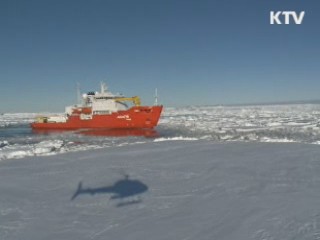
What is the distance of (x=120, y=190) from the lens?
19.2ft

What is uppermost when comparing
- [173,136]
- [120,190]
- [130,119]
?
[130,119]

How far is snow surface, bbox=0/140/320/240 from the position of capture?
386cm

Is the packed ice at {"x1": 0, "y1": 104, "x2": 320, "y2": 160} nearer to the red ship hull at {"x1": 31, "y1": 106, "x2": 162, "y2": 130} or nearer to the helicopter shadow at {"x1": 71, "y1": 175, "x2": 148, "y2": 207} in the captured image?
the red ship hull at {"x1": 31, "y1": 106, "x2": 162, "y2": 130}

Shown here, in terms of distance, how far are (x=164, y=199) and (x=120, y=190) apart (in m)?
1.10

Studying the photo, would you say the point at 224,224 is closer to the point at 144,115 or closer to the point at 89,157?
the point at 89,157

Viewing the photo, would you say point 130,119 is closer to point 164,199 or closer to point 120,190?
point 120,190

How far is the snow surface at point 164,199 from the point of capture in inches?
152

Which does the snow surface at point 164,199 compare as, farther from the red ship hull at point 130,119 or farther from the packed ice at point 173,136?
the red ship hull at point 130,119

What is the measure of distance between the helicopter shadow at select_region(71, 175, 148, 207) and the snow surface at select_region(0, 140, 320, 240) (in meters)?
0.02

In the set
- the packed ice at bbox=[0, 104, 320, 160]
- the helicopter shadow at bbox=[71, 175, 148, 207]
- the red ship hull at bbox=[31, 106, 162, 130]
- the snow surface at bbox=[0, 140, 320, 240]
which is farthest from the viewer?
the red ship hull at bbox=[31, 106, 162, 130]

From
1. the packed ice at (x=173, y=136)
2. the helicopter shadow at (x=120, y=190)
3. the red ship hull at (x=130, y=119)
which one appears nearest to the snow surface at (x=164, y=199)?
the helicopter shadow at (x=120, y=190)

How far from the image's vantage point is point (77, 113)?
3061 centimetres

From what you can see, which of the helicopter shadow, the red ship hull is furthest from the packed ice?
the helicopter shadow

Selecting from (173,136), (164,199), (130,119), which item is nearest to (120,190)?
(164,199)
